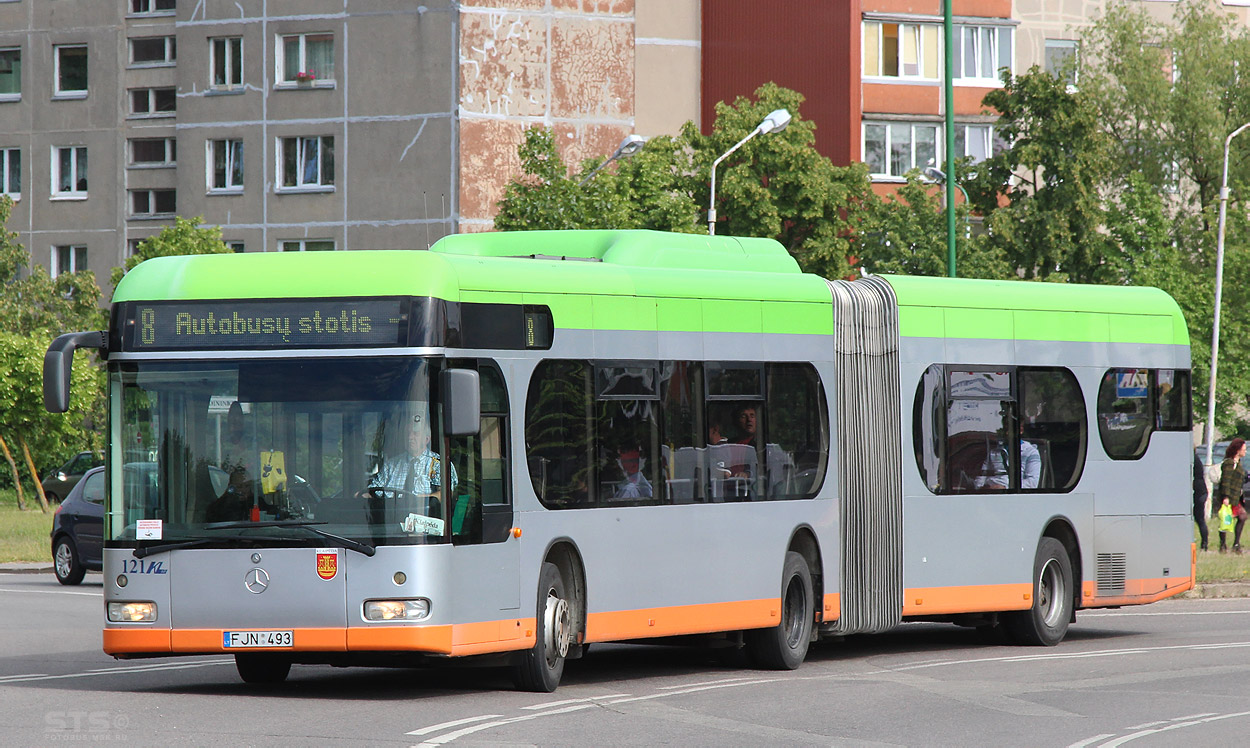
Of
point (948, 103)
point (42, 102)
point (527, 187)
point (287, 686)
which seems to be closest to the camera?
point (287, 686)

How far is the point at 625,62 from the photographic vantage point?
5844 cm

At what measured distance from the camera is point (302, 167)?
58688mm

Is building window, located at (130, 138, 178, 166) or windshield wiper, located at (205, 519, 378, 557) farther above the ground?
building window, located at (130, 138, 178, 166)

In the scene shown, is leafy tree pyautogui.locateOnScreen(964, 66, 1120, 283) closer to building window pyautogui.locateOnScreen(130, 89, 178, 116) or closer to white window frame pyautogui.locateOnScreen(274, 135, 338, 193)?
white window frame pyautogui.locateOnScreen(274, 135, 338, 193)

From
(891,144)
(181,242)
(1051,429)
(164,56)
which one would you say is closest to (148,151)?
(164,56)

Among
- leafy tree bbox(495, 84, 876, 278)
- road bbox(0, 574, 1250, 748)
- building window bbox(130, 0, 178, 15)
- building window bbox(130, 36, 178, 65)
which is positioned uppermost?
building window bbox(130, 0, 178, 15)

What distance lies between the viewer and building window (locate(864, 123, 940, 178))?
5991 centimetres

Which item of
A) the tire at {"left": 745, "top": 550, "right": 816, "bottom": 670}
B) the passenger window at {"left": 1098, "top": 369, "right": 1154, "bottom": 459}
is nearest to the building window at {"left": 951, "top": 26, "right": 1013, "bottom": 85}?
the passenger window at {"left": 1098, "top": 369, "right": 1154, "bottom": 459}

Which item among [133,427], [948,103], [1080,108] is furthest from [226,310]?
[1080,108]

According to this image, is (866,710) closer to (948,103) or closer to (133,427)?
(133,427)

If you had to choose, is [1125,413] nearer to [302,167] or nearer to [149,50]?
[302,167]

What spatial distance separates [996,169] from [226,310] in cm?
4238

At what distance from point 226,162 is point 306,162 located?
3.20 metres

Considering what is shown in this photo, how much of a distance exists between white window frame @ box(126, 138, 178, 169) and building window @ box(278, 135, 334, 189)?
546cm
